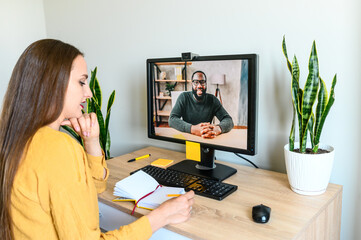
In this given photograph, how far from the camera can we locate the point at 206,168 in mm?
1494

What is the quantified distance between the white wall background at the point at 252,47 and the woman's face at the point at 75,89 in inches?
32.4

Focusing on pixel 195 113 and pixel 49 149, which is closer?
pixel 49 149

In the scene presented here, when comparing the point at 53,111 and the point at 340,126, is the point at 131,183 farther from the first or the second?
the point at 340,126

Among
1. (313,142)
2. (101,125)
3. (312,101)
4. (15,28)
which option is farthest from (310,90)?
(15,28)

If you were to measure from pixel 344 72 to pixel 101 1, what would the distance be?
161 cm

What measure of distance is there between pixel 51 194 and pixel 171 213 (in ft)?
1.28

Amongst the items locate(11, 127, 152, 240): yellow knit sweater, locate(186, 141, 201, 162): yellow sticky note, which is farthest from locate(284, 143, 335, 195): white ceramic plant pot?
locate(11, 127, 152, 240): yellow knit sweater

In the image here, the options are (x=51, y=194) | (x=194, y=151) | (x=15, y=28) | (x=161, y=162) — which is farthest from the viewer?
(x=15, y=28)

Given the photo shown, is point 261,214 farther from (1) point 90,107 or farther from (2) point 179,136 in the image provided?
(1) point 90,107

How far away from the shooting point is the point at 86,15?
7.48 ft

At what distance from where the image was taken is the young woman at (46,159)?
2.67ft

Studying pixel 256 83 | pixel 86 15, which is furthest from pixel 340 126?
pixel 86 15

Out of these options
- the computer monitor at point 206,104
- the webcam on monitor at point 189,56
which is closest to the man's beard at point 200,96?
the computer monitor at point 206,104

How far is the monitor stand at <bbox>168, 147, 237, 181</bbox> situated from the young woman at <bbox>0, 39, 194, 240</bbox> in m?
0.48
